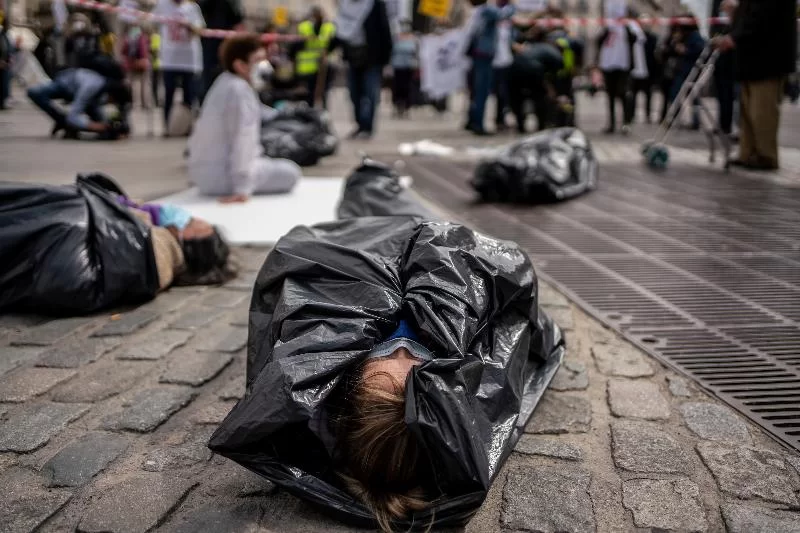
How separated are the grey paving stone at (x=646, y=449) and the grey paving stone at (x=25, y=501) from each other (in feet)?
5.35

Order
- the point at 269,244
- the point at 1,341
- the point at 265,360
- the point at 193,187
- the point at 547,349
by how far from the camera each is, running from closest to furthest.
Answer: the point at 265,360 < the point at 547,349 < the point at 1,341 < the point at 269,244 < the point at 193,187

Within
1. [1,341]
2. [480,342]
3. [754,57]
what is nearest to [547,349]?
[480,342]

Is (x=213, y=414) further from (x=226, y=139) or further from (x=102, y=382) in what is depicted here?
(x=226, y=139)

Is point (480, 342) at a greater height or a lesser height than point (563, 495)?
greater

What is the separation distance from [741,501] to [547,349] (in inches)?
38.6

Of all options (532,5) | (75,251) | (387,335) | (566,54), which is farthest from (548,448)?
(532,5)

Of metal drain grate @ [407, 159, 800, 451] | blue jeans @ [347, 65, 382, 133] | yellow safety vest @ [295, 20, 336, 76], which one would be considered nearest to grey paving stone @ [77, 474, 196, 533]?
metal drain grate @ [407, 159, 800, 451]

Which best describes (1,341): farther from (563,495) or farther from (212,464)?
(563,495)

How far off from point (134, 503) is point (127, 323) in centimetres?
159

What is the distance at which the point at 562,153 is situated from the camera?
724cm

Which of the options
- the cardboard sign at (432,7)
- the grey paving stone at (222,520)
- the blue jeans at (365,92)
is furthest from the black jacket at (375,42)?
the grey paving stone at (222,520)

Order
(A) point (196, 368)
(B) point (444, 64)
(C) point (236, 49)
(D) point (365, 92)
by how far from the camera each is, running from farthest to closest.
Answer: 1. (B) point (444, 64)
2. (D) point (365, 92)
3. (C) point (236, 49)
4. (A) point (196, 368)

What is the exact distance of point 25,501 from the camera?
2.15 m

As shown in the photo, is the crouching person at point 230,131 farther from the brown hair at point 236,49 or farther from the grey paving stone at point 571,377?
the grey paving stone at point 571,377
